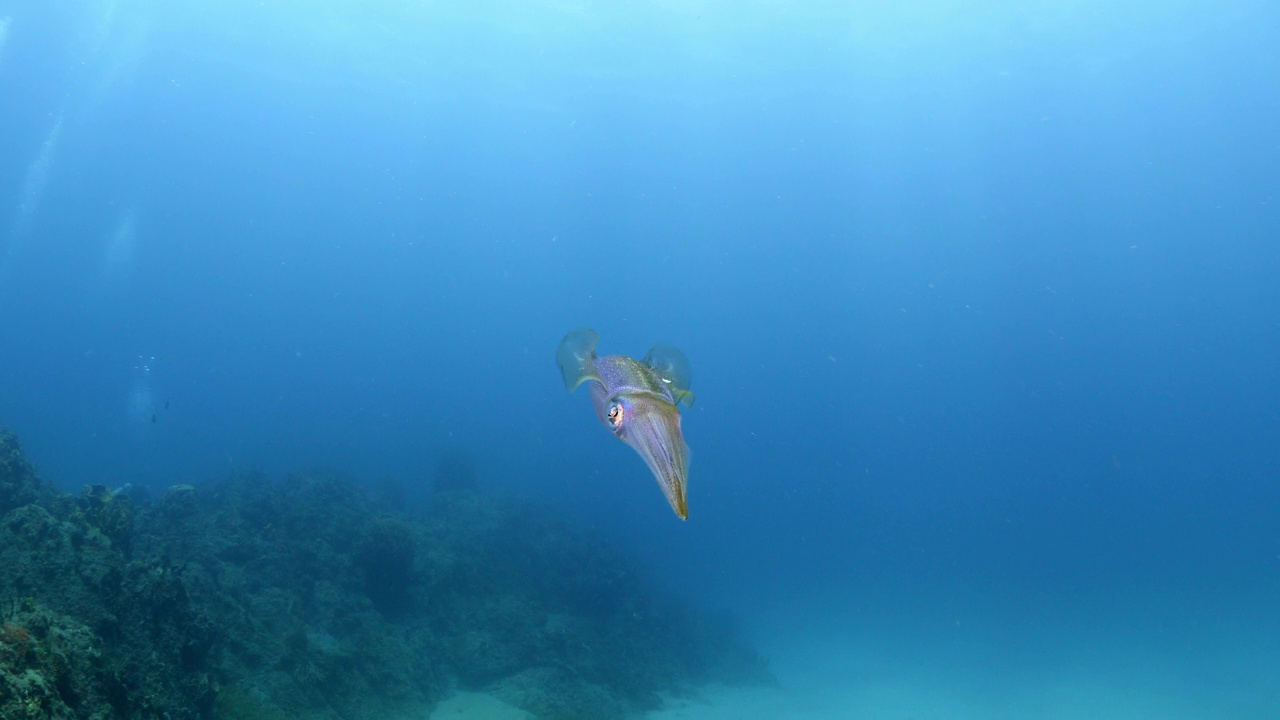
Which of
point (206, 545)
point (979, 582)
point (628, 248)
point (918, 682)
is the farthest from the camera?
point (628, 248)

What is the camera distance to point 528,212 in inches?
4237

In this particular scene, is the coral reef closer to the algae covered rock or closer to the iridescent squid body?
the algae covered rock

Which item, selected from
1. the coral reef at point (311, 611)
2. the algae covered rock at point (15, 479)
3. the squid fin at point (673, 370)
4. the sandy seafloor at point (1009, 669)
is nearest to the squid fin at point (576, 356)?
the squid fin at point (673, 370)

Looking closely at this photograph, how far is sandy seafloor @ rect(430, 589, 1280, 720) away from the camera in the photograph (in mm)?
18125

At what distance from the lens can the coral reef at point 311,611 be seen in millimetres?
4785

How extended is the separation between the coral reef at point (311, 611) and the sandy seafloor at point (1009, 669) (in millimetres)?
1358

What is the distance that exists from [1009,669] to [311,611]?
2706 centimetres

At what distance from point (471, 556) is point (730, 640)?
38.7 ft

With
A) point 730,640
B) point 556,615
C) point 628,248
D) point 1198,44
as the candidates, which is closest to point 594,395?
point 556,615

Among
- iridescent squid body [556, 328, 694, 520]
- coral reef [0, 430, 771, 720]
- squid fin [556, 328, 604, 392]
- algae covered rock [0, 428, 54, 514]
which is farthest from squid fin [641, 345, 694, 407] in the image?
algae covered rock [0, 428, 54, 514]

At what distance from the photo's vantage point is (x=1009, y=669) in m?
25.9

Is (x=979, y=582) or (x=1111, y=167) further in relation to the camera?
(x=1111, y=167)

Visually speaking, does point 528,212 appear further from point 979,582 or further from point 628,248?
point 979,582

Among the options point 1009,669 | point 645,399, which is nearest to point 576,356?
point 645,399
